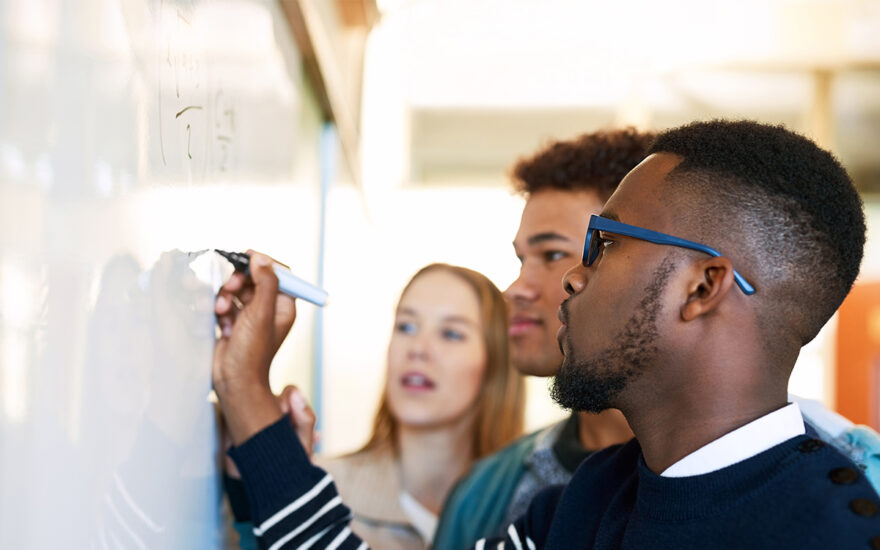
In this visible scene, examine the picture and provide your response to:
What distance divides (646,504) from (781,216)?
30 cm

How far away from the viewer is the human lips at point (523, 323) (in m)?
1.50

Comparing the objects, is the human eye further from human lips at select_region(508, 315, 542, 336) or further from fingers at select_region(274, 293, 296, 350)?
fingers at select_region(274, 293, 296, 350)

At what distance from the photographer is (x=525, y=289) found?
151cm

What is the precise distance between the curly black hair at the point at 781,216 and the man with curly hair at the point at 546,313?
629mm

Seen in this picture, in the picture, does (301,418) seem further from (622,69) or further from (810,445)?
(622,69)

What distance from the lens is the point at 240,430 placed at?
989mm

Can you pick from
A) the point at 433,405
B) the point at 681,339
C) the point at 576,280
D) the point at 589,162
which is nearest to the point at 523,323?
the point at 589,162

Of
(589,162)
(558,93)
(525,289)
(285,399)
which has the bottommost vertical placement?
(285,399)

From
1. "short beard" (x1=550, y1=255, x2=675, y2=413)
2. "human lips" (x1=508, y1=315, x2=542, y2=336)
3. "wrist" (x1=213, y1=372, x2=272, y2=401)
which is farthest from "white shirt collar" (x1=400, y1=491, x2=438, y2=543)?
"short beard" (x1=550, y1=255, x2=675, y2=413)

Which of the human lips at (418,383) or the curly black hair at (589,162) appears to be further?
the human lips at (418,383)

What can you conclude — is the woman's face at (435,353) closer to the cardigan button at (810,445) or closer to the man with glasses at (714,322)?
the man with glasses at (714,322)

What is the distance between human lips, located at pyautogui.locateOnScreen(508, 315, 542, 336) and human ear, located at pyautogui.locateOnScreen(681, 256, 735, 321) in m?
0.69

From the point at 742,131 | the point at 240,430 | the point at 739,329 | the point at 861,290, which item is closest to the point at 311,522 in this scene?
the point at 240,430

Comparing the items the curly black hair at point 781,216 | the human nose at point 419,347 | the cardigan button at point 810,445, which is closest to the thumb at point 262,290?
the curly black hair at point 781,216
